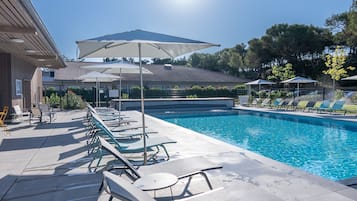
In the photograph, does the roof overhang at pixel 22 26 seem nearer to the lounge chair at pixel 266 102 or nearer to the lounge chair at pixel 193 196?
the lounge chair at pixel 193 196

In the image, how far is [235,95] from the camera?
30.0 m

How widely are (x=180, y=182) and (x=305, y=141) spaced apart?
7.12 metres

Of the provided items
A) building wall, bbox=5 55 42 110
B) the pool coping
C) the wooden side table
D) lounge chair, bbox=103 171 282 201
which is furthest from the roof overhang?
the pool coping

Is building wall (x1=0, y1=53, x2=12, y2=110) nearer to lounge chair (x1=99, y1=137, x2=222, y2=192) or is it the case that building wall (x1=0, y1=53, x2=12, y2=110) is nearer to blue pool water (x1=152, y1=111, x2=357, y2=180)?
blue pool water (x1=152, y1=111, x2=357, y2=180)

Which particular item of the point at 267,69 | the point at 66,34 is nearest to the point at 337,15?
the point at 267,69

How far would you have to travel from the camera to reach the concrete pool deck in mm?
3695

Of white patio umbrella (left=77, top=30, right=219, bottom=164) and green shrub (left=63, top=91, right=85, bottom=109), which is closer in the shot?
white patio umbrella (left=77, top=30, right=219, bottom=164)

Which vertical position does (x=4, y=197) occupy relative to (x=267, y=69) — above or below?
below

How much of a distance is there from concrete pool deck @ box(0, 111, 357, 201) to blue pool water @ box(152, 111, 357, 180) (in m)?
2.13

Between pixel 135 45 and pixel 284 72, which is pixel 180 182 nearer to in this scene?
pixel 135 45

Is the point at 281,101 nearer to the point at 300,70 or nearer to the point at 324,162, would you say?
the point at 324,162

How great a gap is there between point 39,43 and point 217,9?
12.2m

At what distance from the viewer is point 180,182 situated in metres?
4.24

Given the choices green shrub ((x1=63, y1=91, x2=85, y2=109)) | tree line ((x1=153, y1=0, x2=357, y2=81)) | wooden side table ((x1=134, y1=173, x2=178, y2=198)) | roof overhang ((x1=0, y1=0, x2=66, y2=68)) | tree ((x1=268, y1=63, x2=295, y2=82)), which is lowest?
wooden side table ((x1=134, y1=173, x2=178, y2=198))
